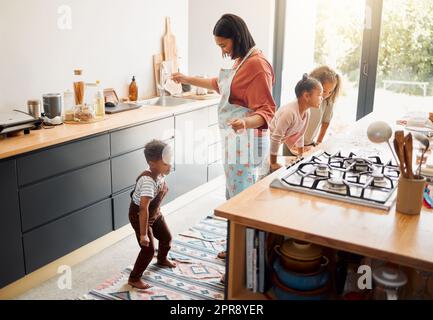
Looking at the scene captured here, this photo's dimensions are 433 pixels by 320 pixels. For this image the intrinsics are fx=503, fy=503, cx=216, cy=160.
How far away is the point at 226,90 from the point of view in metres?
2.74

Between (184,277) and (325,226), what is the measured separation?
58.3 inches

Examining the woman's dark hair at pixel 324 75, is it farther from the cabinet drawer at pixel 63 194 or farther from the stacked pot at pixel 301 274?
the stacked pot at pixel 301 274

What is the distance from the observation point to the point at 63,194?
9.34ft

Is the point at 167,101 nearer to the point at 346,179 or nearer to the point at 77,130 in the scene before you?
the point at 77,130

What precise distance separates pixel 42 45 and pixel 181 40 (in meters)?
1.54

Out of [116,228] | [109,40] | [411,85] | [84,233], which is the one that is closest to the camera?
[84,233]

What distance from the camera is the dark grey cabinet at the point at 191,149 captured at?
3.81 m

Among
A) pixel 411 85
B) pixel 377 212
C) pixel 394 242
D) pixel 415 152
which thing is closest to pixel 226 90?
pixel 415 152

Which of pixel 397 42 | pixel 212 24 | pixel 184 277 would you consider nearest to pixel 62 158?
pixel 184 277

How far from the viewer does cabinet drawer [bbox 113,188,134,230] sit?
10.7 feet

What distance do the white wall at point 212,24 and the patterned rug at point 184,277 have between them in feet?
6.61

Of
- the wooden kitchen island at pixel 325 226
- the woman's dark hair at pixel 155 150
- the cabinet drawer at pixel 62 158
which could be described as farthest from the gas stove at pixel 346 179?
the cabinet drawer at pixel 62 158

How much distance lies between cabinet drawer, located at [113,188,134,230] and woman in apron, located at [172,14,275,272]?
81 centimetres
